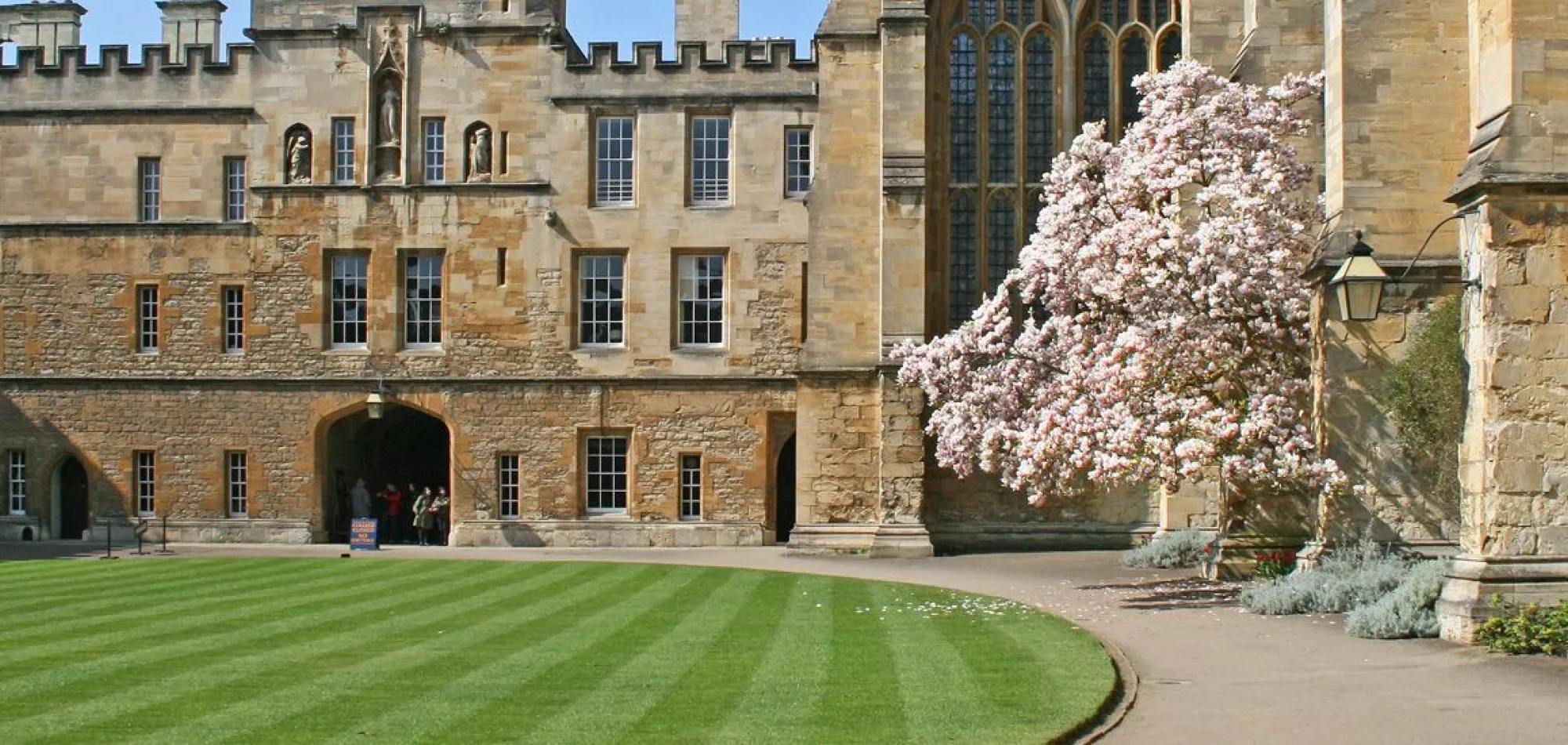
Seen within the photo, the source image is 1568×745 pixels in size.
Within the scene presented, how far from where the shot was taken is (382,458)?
125ft

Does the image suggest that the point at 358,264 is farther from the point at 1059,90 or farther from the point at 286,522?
the point at 1059,90

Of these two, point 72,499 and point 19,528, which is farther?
point 72,499

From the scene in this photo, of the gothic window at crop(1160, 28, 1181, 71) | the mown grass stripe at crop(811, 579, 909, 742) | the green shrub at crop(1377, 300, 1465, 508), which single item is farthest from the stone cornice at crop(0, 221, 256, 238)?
the green shrub at crop(1377, 300, 1465, 508)

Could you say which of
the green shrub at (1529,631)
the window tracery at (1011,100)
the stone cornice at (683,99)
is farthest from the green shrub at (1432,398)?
the stone cornice at (683,99)

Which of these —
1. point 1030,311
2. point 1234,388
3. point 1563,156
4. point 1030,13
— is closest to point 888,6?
point 1030,13

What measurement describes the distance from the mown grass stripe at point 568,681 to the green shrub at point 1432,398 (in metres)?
7.32

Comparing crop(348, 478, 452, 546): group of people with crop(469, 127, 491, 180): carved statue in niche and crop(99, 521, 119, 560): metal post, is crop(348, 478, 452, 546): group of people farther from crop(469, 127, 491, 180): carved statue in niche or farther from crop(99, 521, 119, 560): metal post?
crop(469, 127, 491, 180): carved statue in niche

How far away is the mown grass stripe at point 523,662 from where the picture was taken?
35.5 ft

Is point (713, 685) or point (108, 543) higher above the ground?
point (713, 685)

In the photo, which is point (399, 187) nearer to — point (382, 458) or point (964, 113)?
point (382, 458)

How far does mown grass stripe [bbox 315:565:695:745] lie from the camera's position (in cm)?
1081

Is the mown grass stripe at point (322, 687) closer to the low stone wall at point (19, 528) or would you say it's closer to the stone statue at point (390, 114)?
the stone statue at point (390, 114)

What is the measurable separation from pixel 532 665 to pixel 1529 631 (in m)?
7.47

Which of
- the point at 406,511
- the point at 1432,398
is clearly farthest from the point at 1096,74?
the point at 406,511
